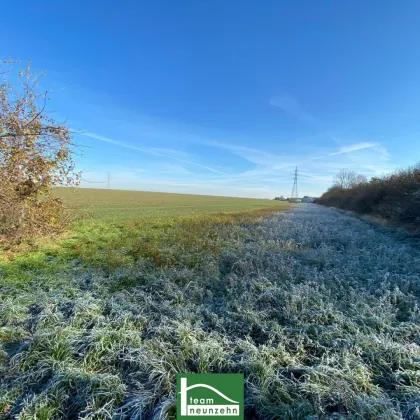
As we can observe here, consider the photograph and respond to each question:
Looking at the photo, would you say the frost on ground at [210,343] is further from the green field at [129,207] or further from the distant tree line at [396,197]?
the distant tree line at [396,197]

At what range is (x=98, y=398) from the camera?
96.0 inches

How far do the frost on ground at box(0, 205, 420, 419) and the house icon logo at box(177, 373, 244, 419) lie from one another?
0.11m

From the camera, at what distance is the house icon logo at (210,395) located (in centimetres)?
237

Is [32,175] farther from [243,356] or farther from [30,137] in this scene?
[243,356]

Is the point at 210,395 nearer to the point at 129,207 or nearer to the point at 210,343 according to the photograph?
the point at 210,343

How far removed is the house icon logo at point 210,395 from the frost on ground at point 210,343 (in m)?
0.11

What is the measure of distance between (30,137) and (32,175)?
1594 millimetres

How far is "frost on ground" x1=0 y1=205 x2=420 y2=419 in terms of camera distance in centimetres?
241

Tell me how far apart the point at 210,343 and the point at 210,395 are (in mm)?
691

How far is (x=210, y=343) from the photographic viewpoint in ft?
10.5

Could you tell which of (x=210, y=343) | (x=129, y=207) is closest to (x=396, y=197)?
(x=210, y=343)

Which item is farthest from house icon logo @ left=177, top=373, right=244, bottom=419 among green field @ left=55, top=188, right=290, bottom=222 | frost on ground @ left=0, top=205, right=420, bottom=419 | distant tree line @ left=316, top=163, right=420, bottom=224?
distant tree line @ left=316, top=163, right=420, bottom=224

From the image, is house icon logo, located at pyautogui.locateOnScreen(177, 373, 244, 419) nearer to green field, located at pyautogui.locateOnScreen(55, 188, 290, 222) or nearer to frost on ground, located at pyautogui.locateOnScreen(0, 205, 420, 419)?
frost on ground, located at pyautogui.locateOnScreen(0, 205, 420, 419)

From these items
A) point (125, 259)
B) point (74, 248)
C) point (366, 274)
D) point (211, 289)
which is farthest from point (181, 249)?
point (366, 274)
